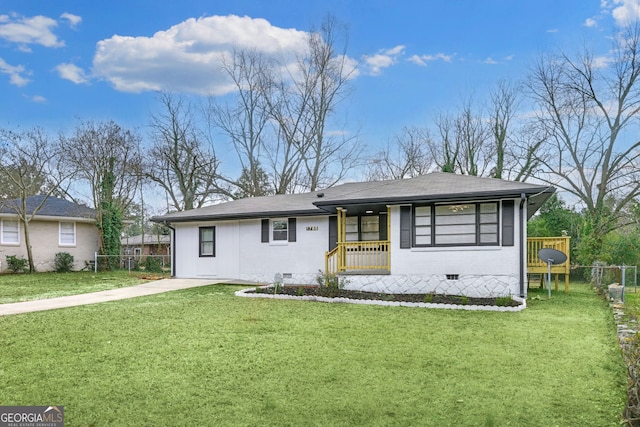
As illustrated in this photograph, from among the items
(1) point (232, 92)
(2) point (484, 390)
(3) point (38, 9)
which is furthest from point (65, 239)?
(2) point (484, 390)

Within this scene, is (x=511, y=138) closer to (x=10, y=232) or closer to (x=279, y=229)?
(x=279, y=229)

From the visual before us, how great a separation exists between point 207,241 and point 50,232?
370 inches

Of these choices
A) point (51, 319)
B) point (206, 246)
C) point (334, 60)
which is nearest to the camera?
point (51, 319)

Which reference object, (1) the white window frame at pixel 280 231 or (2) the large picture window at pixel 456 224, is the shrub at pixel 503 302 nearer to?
(2) the large picture window at pixel 456 224

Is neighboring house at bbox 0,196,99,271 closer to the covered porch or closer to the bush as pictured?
the bush

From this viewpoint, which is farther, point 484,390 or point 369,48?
point 369,48

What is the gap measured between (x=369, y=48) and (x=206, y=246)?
16.9 meters

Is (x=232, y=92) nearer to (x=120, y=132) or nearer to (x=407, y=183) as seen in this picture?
(x=120, y=132)

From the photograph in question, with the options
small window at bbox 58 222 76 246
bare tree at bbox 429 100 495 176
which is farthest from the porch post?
small window at bbox 58 222 76 246

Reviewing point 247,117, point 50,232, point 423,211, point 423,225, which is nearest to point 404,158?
point 247,117

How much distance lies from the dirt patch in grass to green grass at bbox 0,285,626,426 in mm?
1332

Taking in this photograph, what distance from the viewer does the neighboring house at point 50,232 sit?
19.4 m

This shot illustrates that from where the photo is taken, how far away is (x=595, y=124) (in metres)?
22.8

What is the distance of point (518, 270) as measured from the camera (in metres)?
11.0
